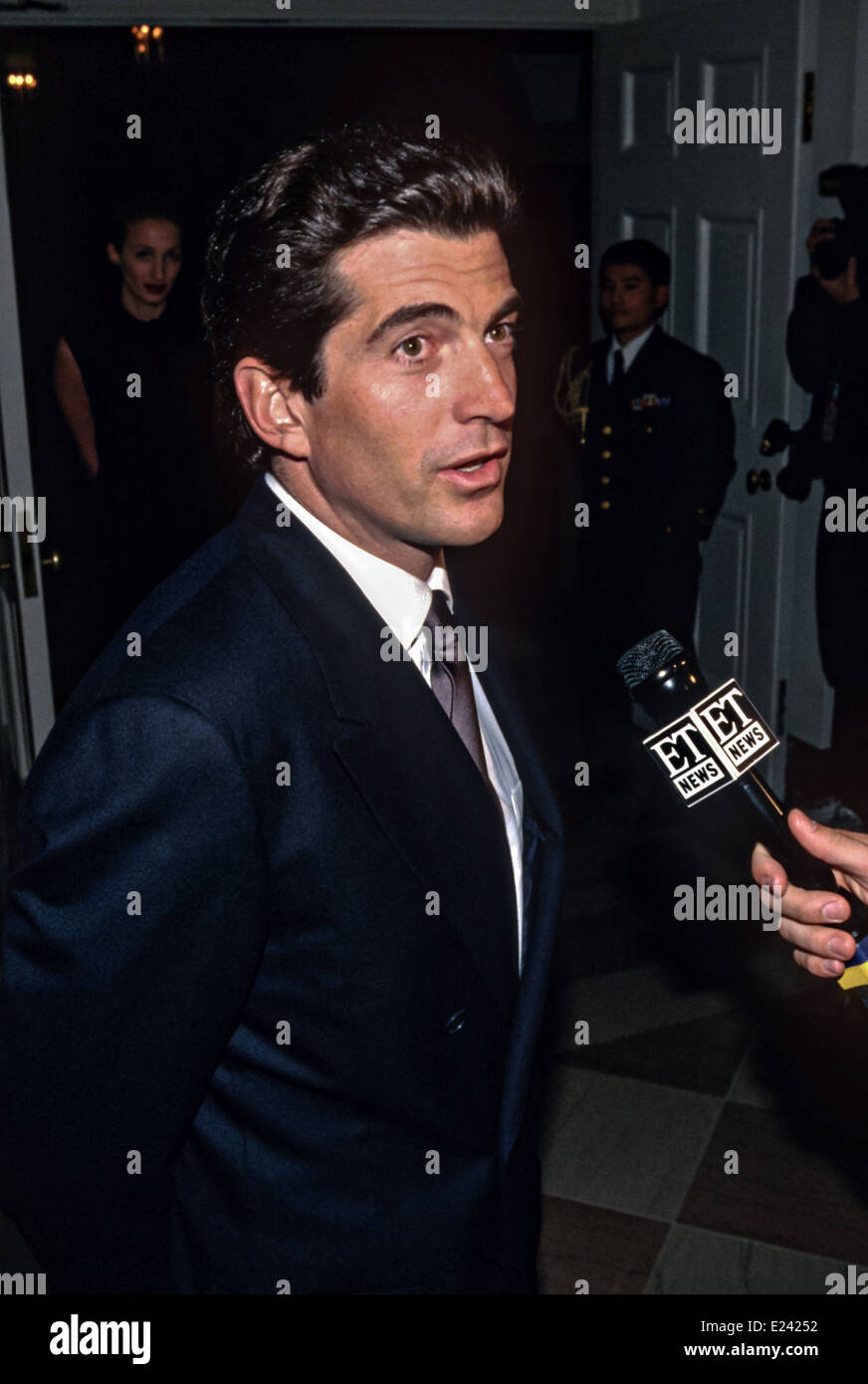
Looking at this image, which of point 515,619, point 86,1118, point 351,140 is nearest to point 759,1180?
point 86,1118

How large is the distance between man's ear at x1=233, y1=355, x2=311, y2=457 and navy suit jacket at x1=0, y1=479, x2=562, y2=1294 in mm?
66

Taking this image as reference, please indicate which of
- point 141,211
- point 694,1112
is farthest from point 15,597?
point 694,1112

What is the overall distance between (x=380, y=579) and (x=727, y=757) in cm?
40

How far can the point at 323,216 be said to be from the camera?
1180 millimetres

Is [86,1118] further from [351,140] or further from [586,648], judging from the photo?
[586,648]

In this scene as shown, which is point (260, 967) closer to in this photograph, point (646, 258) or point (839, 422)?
point (839, 422)

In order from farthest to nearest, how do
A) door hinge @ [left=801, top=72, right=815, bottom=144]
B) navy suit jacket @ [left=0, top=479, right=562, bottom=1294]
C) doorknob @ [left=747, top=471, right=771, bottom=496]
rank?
doorknob @ [left=747, top=471, right=771, bottom=496], door hinge @ [left=801, top=72, right=815, bottom=144], navy suit jacket @ [left=0, top=479, right=562, bottom=1294]

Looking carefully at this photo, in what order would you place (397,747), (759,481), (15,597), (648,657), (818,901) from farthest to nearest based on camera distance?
(759,481)
(15,597)
(648,657)
(818,901)
(397,747)

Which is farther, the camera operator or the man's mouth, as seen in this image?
the camera operator

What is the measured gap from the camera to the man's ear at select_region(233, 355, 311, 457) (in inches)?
48.2

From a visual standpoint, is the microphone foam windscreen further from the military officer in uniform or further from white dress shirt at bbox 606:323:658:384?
white dress shirt at bbox 606:323:658:384

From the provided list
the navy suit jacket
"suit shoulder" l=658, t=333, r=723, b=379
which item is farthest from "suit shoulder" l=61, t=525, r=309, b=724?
"suit shoulder" l=658, t=333, r=723, b=379

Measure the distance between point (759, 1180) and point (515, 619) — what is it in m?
3.98
